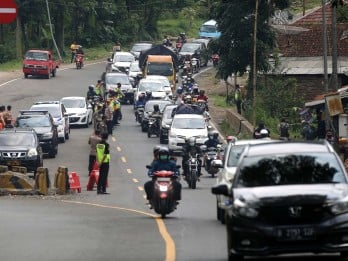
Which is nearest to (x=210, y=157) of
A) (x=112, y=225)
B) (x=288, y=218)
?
(x=112, y=225)

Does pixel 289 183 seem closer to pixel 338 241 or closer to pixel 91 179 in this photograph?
pixel 338 241

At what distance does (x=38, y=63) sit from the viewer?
235ft

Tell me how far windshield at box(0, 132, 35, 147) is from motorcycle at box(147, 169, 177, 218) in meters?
15.6

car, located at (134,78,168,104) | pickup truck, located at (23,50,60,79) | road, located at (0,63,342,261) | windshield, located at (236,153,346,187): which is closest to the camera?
windshield, located at (236,153,346,187)

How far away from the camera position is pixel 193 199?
2894 cm

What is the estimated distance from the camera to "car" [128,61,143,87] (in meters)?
69.2

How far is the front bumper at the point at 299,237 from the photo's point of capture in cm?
1370

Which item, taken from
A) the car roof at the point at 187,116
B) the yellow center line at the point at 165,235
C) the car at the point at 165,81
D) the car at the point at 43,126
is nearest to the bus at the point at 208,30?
the car at the point at 165,81

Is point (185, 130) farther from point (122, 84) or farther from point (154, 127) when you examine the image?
point (122, 84)

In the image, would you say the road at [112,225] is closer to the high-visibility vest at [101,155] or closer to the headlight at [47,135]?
A: the high-visibility vest at [101,155]

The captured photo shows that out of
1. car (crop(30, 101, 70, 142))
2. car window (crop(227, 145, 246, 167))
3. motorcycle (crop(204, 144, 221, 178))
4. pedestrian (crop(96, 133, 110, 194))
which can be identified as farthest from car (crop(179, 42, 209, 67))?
car window (crop(227, 145, 246, 167))

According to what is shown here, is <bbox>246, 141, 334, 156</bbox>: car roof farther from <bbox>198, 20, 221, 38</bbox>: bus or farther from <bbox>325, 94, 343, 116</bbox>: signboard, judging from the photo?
<bbox>198, 20, 221, 38</bbox>: bus

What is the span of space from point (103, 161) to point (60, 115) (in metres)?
17.5

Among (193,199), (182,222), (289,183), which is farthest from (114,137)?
(289,183)
